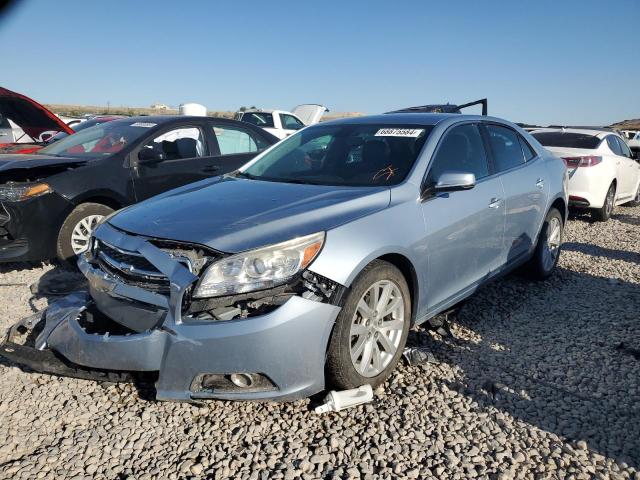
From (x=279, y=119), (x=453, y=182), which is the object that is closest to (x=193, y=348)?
(x=453, y=182)

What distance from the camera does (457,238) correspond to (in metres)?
3.56

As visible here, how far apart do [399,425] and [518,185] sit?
2542 millimetres

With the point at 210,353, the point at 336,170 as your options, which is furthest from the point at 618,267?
the point at 210,353

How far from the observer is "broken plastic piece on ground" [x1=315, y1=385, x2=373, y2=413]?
2.82m

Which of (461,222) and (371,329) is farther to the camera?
(461,222)

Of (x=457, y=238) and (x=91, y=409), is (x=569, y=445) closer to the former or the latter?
(x=457, y=238)

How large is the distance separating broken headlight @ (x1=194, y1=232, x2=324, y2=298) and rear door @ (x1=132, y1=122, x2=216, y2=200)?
11.0 feet

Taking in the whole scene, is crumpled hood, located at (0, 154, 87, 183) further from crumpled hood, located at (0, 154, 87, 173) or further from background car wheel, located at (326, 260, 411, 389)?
background car wheel, located at (326, 260, 411, 389)

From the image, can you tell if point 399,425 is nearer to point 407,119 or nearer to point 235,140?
point 407,119

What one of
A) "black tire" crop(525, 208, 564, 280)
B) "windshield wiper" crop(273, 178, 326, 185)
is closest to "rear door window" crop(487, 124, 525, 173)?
"black tire" crop(525, 208, 564, 280)

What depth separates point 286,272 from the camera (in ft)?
8.52

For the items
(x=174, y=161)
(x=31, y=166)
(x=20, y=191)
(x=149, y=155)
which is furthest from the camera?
(x=174, y=161)

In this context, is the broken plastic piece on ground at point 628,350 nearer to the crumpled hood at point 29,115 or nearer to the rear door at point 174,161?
the rear door at point 174,161

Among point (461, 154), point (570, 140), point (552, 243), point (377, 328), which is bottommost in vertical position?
point (552, 243)
